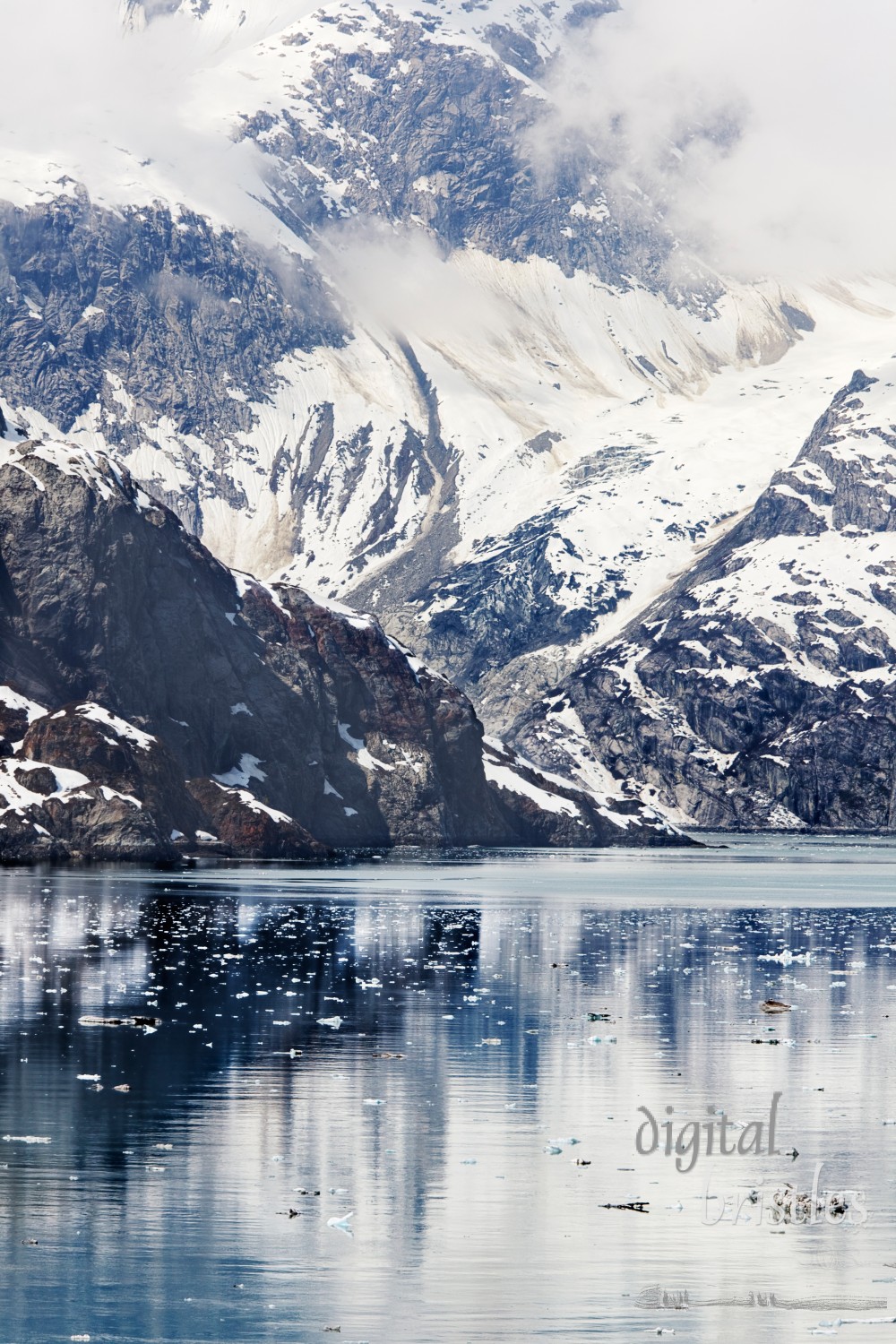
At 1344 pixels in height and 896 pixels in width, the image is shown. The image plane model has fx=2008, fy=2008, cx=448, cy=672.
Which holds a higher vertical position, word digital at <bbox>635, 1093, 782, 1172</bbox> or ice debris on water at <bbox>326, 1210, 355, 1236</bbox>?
word digital at <bbox>635, 1093, 782, 1172</bbox>

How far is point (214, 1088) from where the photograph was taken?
175 ft

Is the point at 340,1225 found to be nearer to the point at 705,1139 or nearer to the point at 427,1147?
the point at 427,1147

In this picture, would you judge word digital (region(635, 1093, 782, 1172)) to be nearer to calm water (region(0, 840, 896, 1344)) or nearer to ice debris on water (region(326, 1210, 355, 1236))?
calm water (region(0, 840, 896, 1344))

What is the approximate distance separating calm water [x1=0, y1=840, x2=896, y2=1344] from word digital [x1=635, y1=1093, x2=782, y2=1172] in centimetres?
40

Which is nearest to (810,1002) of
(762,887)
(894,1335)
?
(894,1335)

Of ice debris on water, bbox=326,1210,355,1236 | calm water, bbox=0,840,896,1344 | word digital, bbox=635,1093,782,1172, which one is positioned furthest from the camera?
word digital, bbox=635,1093,782,1172

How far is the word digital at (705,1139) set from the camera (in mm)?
46031

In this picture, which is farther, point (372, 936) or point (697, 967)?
point (372, 936)

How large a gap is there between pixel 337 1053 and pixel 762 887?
13817 centimetres

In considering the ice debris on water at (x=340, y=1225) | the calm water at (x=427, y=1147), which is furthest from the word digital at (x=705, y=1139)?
the ice debris on water at (x=340, y=1225)

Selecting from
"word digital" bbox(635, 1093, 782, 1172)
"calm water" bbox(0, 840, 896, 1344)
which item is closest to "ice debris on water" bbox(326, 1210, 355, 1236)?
"calm water" bbox(0, 840, 896, 1344)

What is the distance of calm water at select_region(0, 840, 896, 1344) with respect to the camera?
33875 millimetres

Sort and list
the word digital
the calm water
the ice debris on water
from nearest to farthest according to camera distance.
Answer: the calm water < the ice debris on water < the word digital

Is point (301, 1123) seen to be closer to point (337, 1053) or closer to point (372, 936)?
point (337, 1053)
